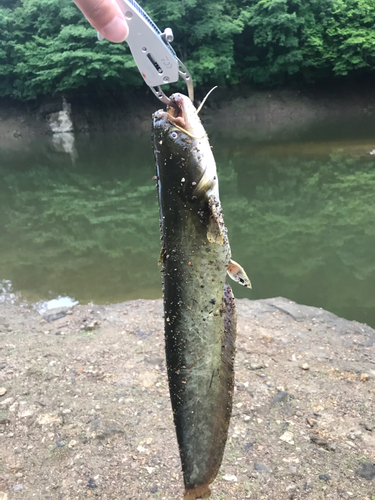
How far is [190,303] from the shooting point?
2.09 m

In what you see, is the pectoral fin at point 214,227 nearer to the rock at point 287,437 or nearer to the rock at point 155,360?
the rock at point 287,437

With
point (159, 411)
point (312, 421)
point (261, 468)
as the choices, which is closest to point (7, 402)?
point (159, 411)

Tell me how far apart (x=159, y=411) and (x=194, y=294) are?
2103 mm

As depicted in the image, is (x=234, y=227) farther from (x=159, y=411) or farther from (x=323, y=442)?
(x=323, y=442)

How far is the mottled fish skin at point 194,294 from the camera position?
200cm

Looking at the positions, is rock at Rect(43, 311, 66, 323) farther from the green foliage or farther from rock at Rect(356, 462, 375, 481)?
the green foliage

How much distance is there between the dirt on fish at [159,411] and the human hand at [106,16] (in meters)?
3.10

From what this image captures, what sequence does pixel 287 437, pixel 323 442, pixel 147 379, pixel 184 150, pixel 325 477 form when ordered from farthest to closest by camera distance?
pixel 147 379 < pixel 287 437 < pixel 323 442 < pixel 325 477 < pixel 184 150

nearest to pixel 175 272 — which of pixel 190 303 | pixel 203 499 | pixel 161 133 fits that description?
pixel 190 303

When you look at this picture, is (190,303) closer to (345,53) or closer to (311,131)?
(311,131)

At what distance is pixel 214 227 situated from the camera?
2031 millimetres

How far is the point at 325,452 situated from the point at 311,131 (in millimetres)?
20862

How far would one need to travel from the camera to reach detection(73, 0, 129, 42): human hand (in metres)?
1.78

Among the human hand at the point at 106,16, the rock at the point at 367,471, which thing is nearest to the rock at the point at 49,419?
the rock at the point at 367,471
